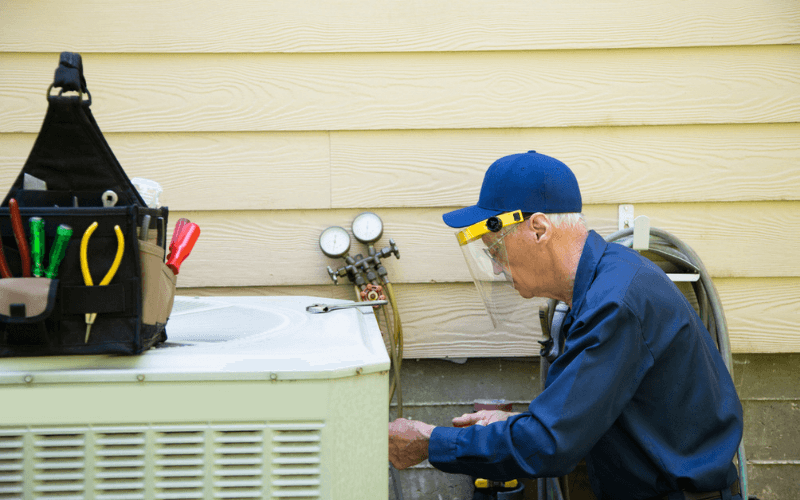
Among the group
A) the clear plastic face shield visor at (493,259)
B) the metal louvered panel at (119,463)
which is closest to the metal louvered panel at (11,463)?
the metal louvered panel at (119,463)

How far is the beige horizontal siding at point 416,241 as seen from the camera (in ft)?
6.32

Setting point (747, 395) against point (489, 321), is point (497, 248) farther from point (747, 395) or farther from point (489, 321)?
point (747, 395)

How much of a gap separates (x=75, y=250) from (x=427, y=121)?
1.33m

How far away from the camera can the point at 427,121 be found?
1939 mm

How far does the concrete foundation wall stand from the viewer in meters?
2.02

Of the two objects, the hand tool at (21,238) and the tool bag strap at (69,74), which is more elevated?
the tool bag strap at (69,74)

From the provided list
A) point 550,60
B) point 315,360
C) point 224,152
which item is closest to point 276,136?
point 224,152

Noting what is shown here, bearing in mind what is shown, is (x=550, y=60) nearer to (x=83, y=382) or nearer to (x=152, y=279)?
(x=152, y=279)

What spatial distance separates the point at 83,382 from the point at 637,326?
102 cm

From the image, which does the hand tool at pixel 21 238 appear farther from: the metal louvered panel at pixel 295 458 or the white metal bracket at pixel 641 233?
the white metal bracket at pixel 641 233

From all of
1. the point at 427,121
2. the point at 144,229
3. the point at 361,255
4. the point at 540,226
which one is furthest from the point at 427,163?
the point at 144,229

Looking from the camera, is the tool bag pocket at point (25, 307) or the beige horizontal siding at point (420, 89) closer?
the tool bag pocket at point (25, 307)

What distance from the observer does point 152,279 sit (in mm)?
920

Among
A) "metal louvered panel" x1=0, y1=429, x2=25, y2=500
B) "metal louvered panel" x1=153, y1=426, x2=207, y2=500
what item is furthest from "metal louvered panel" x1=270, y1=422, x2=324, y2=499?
"metal louvered panel" x1=0, y1=429, x2=25, y2=500
